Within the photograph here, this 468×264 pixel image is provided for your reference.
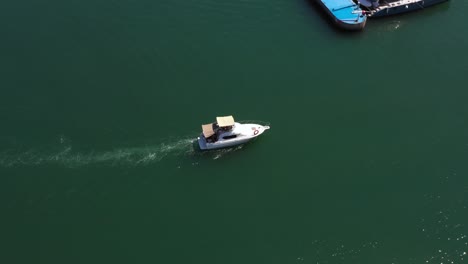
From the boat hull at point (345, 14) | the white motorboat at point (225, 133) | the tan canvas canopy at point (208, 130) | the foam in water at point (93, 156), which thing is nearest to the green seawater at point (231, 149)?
the foam in water at point (93, 156)

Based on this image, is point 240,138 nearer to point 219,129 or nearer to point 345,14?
point 219,129

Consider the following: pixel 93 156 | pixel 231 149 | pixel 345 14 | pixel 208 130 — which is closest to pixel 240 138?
pixel 231 149

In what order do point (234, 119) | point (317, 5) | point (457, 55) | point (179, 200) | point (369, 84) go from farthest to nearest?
point (317, 5) < point (457, 55) < point (369, 84) < point (234, 119) < point (179, 200)

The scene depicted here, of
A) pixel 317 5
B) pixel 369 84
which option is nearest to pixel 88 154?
pixel 369 84

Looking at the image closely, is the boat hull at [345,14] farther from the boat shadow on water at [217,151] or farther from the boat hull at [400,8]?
the boat shadow on water at [217,151]

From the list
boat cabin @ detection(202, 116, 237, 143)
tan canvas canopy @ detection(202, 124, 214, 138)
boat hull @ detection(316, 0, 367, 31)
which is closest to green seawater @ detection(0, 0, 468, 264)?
boat hull @ detection(316, 0, 367, 31)

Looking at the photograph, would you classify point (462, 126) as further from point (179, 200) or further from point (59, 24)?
point (59, 24)
